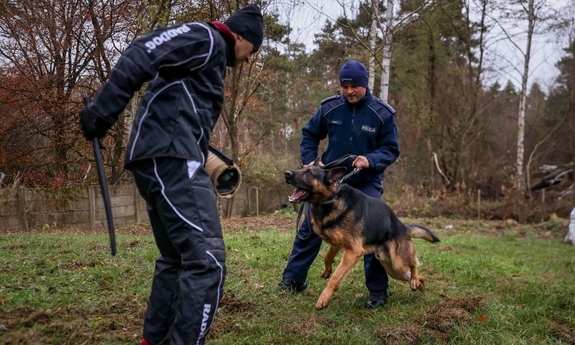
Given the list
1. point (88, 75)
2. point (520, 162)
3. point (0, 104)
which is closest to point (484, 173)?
point (520, 162)

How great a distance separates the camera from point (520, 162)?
2225 centimetres

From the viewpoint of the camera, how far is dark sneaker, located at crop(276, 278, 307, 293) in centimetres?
502

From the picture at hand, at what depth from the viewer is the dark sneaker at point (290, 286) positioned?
502 cm

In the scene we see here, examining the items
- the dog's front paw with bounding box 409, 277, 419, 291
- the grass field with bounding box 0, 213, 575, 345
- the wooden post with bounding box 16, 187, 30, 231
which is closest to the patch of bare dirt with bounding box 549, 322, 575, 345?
the grass field with bounding box 0, 213, 575, 345

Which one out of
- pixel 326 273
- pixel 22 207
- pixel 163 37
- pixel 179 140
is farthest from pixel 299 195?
pixel 22 207

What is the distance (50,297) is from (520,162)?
71.3 feet

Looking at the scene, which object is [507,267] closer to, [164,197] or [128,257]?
[128,257]

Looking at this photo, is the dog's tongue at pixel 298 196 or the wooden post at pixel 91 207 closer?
the dog's tongue at pixel 298 196

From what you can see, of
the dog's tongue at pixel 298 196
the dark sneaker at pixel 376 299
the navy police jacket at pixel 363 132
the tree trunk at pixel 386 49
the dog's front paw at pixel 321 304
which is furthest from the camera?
the tree trunk at pixel 386 49

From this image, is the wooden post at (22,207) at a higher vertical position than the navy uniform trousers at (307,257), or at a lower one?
lower

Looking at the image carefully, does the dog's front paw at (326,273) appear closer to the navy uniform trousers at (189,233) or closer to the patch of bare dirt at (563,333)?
the patch of bare dirt at (563,333)

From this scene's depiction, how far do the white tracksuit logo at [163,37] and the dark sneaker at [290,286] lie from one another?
2.90m

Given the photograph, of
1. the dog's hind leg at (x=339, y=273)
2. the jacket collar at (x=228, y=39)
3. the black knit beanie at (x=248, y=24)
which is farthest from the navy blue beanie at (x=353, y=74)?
the jacket collar at (x=228, y=39)

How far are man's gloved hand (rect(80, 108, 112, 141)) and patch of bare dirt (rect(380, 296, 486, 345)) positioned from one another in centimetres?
242
